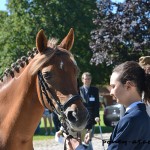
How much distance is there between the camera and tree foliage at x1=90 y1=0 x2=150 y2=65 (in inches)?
716

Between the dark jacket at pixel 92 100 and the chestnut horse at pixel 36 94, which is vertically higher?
the chestnut horse at pixel 36 94

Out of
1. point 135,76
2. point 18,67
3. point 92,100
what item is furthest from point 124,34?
point 135,76

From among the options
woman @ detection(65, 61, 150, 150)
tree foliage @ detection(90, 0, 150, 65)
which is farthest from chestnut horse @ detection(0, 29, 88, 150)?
tree foliage @ detection(90, 0, 150, 65)

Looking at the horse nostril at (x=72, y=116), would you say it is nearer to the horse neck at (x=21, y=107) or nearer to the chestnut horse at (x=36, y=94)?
the chestnut horse at (x=36, y=94)

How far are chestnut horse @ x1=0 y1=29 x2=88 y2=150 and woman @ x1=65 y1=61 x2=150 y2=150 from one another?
1.12 meters

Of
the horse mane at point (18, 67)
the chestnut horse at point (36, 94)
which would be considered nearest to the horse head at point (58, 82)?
the chestnut horse at point (36, 94)

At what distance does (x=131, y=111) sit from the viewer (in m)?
2.81

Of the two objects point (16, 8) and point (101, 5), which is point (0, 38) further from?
point (101, 5)

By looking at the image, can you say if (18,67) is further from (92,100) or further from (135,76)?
(92,100)

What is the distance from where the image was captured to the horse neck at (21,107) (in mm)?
4262

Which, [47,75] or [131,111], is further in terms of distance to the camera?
[47,75]

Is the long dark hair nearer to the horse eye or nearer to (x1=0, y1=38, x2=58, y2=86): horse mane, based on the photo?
the horse eye

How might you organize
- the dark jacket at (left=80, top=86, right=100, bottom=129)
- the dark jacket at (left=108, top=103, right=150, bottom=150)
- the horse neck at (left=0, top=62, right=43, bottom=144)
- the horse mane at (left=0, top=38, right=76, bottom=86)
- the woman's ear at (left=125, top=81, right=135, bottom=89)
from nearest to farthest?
the dark jacket at (left=108, top=103, right=150, bottom=150) < the woman's ear at (left=125, top=81, right=135, bottom=89) < the horse neck at (left=0, top=62, right=43, bottom=144) < the horse mane at (left=0, top=38, right=76, bottom=86) < the dark jacket at (left=80, top=86, right=100, bottom=129)

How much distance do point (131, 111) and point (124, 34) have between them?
1574cm
